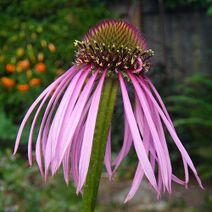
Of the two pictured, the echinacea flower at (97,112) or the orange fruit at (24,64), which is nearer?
the echinacea flower at (97,112)

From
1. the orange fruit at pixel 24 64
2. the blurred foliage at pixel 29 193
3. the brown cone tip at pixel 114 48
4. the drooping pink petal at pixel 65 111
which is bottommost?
the blurred foliage at pixel 29 193

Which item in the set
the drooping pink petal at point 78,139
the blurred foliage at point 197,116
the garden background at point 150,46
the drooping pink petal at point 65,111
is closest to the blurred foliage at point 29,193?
the garden background at point 150,46

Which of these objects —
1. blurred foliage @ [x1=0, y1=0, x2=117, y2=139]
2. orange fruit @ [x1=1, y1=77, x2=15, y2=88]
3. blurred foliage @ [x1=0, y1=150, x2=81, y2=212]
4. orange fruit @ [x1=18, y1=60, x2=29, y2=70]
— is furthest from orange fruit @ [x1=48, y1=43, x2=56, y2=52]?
blurred foliage @ [x1=0, y1=150, x2=81, y2=212]

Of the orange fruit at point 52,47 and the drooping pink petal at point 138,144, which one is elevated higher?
the drooping pink petal at point 138,144

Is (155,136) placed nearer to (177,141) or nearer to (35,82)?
(177,141)

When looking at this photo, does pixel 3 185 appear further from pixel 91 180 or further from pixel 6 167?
pixel 91 180

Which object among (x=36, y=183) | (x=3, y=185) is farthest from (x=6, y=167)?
(x=36, y=183)

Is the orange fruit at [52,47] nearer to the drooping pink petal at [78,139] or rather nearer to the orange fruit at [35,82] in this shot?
the orange fruit at [35,82]
